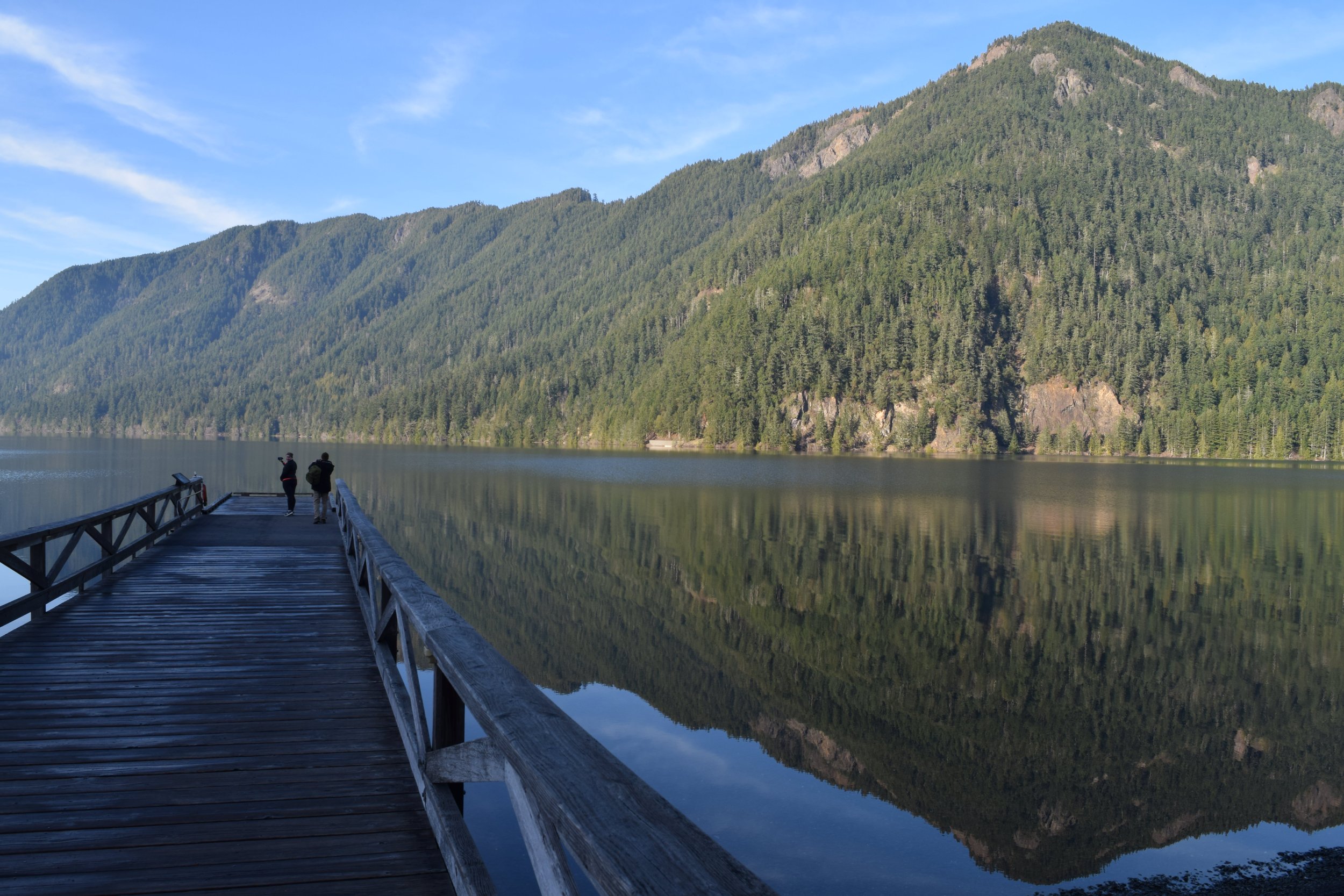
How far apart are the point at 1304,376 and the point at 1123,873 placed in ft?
550

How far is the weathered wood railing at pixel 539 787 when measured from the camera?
2.19 m

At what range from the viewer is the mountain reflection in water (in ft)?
37.7

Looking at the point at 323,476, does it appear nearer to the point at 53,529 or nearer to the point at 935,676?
the point at 53,529

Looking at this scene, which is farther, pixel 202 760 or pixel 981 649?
pixel 981 649

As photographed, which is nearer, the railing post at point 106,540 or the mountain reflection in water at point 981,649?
the mountain reflection in water at point 981,649

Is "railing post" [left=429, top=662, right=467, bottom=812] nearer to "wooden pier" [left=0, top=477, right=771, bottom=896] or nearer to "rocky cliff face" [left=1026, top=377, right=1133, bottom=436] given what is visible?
"wooden pier" [left=0, top=477, right=771, bottom=896]

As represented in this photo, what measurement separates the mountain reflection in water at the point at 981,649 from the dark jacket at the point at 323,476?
3956 mm

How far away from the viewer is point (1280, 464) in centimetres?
10881

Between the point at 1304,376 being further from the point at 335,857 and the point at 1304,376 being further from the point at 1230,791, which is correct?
the point at 335,857

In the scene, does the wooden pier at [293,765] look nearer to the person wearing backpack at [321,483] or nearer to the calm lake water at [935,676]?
the calm lake water at [935,676]

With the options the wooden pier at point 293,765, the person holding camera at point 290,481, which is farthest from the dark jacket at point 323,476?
the wooden pier at point 293,765

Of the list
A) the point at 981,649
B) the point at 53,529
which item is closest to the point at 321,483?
the point at 53,529

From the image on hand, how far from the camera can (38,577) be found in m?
10.7

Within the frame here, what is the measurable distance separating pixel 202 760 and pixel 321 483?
19.7 m
